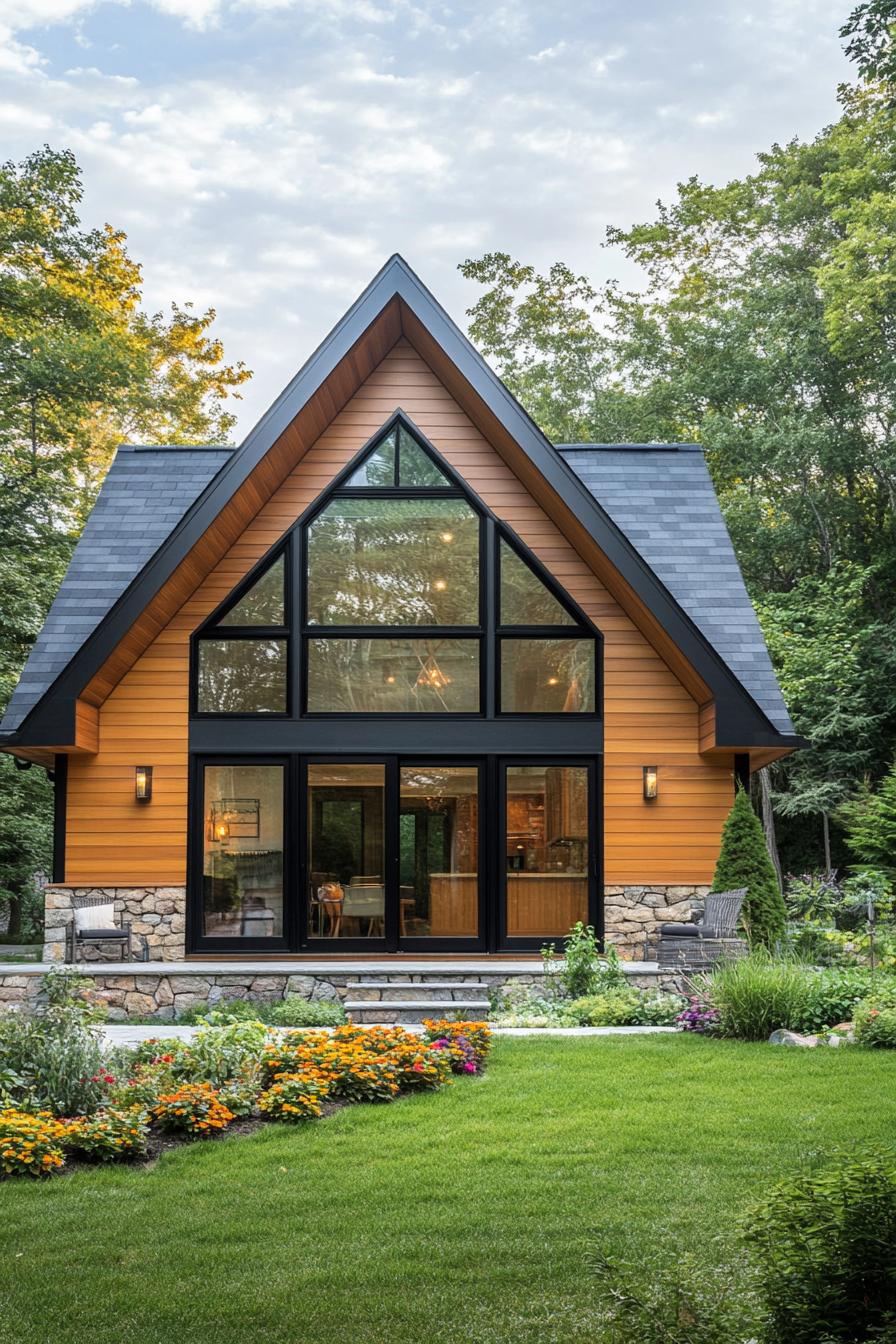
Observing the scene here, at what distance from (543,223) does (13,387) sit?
496 inches

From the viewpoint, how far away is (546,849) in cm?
1166

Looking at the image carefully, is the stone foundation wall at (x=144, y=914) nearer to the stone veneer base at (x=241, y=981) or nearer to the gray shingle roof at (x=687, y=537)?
the stone veneer base at (x=241, y=981)

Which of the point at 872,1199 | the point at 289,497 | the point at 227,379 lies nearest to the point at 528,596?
the point at 289,497

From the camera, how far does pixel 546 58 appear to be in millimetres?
18266

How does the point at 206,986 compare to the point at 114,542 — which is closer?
the point at 206,986

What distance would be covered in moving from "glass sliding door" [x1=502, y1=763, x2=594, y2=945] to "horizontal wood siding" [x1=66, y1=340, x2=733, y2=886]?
27 centimetres

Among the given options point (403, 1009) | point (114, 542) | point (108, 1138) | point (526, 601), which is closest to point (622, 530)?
point (526, 601)

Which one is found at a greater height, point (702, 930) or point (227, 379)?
point (227, 379)

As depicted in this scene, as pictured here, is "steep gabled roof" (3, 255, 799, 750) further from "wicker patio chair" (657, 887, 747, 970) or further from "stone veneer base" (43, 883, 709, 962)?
"stone veneer base" (43, 883, 709, 962)

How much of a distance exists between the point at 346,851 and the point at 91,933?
8.14 ft

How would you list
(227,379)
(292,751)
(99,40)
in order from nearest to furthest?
(292,751), (99,40), (227,379)

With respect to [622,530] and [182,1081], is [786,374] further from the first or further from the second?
[182,1081]

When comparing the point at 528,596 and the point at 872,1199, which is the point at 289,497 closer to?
the point at 528,596

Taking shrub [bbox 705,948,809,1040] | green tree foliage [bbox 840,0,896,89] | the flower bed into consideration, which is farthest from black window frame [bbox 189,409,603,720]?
green tree foliage [bbox 840,0,896,89]
